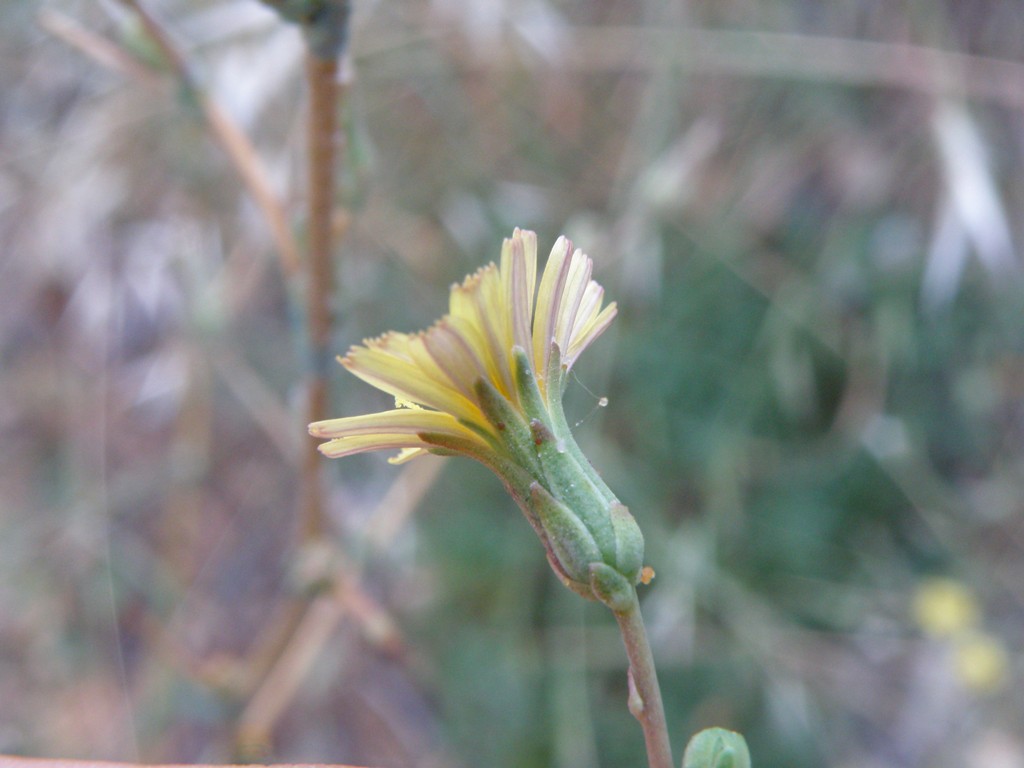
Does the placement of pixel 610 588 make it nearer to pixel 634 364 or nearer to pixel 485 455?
pixel 485 455

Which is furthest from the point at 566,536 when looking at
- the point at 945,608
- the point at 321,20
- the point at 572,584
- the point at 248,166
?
the point at 945,608

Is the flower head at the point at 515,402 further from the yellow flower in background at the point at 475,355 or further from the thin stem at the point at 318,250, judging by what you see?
the thin stem at the point at 318,250

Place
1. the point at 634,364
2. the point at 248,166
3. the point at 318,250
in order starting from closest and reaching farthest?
the point at 318,250 → the point at 248,166 → the point at 634,364

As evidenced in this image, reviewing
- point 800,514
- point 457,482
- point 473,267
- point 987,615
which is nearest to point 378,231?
point 473,267

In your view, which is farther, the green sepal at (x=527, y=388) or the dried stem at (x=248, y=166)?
the dried stem at (x=248, y=166)

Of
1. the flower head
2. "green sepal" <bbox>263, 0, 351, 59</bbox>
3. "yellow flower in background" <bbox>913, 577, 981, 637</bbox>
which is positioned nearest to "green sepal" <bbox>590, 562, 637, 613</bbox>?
the flower head

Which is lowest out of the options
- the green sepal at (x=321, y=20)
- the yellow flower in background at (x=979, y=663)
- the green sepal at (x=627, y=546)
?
the yellow flower in background at (x=979, y=663)

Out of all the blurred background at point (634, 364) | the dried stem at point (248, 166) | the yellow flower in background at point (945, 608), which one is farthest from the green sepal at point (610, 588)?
the yellow flower in background at point (945, 608)
